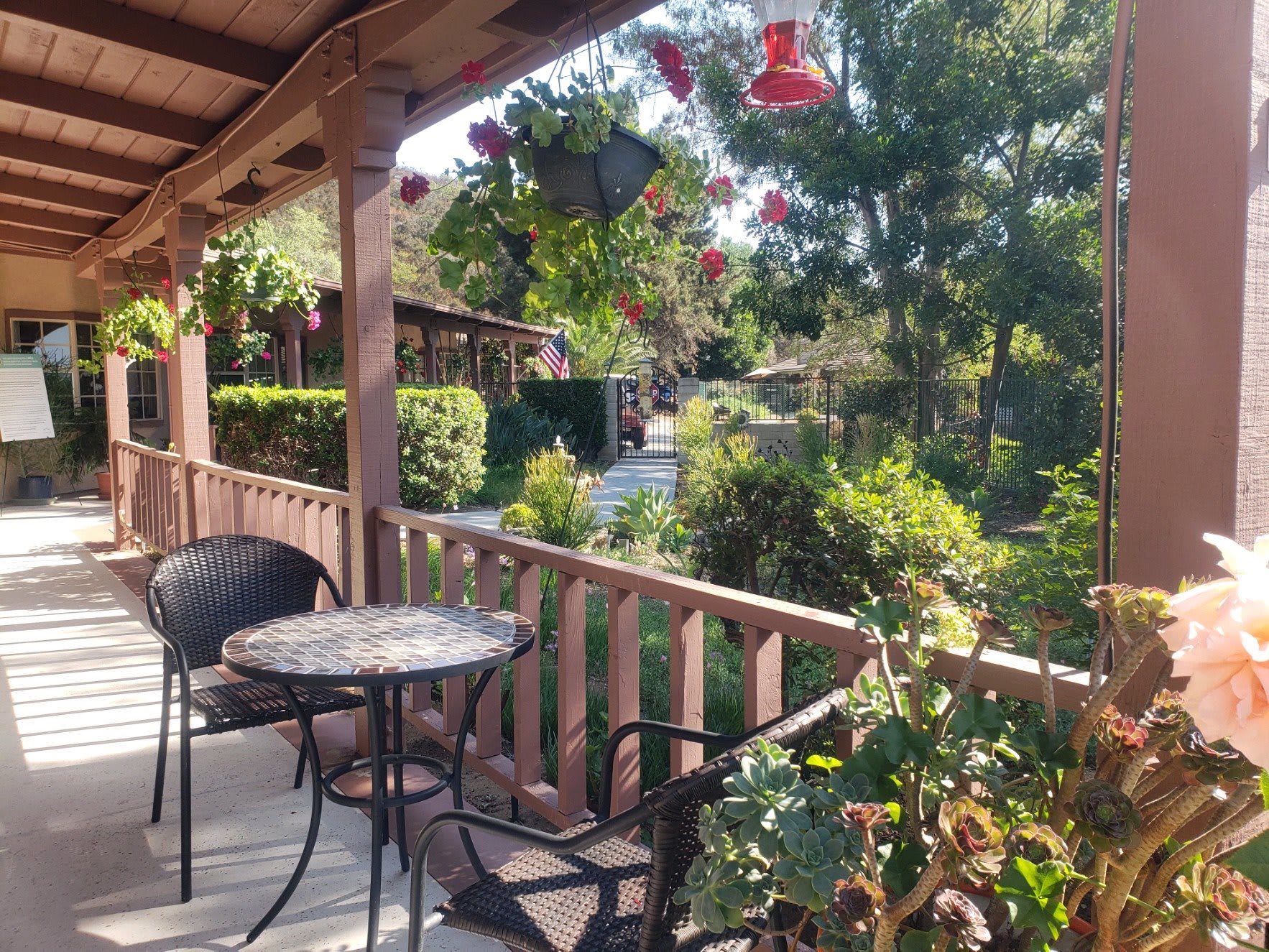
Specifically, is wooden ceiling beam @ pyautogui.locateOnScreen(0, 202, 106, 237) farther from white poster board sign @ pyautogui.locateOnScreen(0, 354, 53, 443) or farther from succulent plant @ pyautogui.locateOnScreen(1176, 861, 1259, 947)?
succulent plant @ pyautogui.locateOnScreen(1176, 861, 1259, 947)

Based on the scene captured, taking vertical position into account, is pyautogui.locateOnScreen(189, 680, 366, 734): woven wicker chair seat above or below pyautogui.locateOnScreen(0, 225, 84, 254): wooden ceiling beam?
below

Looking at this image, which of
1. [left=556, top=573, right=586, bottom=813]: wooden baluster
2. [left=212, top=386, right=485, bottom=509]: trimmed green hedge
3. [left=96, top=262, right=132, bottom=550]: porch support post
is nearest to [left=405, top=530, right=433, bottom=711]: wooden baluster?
[left=556, top=573, right=586, bottom=813]: wooden baluster

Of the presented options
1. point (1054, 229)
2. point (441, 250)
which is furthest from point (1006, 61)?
point (441, 250)

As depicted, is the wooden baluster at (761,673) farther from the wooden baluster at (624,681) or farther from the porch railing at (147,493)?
the porch railing at (147,493)

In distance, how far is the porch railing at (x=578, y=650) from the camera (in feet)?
4.86

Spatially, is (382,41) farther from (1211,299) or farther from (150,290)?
(150,290)

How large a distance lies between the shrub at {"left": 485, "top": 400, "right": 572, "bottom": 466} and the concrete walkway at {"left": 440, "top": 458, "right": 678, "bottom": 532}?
1303 millimetres

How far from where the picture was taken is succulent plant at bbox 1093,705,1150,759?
90cm

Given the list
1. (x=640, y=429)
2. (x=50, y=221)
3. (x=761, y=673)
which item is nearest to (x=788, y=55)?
(x=761, y=673)

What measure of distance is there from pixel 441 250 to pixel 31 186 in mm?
4609

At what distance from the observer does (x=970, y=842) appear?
0.81 metres

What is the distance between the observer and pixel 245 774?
2.90m

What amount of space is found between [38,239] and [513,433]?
7447mm

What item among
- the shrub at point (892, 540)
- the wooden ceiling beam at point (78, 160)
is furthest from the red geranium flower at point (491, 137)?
the wooden ceiling beam at point (78, 160)
